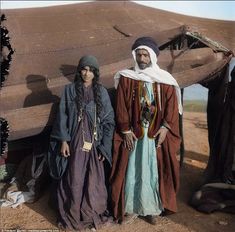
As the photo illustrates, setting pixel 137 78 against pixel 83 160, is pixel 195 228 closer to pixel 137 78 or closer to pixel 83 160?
pixel 83 160

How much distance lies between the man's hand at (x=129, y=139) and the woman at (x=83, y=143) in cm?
17

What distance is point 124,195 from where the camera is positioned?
418cm

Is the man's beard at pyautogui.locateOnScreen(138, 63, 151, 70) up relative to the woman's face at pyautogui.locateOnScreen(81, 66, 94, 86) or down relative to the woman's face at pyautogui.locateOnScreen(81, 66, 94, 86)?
up

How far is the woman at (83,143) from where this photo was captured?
4020 mm

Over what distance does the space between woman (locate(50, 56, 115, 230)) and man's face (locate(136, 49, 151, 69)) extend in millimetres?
420

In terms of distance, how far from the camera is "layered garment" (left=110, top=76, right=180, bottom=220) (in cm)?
405

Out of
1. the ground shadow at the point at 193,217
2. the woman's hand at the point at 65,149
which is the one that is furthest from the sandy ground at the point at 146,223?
the woman's hand at the point at 65,149

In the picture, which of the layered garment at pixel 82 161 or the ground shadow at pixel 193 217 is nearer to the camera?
the layered garment at pixel 82 161

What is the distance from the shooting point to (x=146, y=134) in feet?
13.3

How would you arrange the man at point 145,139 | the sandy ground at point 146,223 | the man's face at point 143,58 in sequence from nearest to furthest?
the man's face at point 143,58 < the man at point 145,139 < the sandy ground at point 146,223

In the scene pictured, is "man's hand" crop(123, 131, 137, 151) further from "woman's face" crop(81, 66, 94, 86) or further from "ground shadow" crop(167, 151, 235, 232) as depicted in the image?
"ground shadow" crop(167, 151, 235, 232)

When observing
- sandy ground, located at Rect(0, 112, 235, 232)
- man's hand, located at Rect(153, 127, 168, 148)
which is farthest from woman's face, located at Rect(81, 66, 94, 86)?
sandy ground, located at Rect(0, 112, 235, 232)

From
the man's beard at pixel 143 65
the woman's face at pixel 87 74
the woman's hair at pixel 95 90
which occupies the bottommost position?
the woman's hair at pixel 95 90

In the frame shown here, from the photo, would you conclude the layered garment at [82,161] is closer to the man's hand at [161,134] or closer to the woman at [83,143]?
the woman at [83,143]
